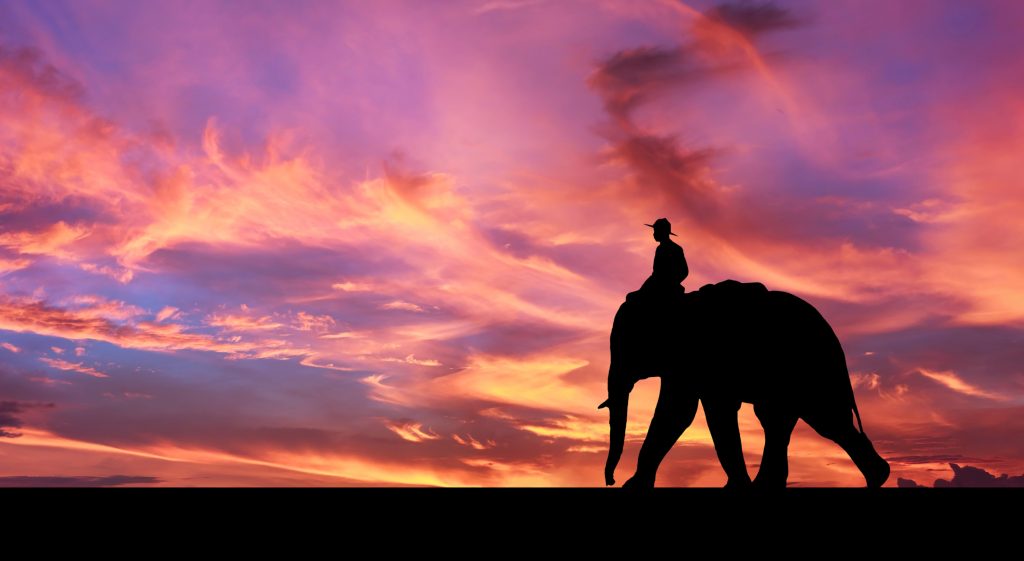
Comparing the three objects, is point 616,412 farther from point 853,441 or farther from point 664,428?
point 853,441

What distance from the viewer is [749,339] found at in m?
18.1

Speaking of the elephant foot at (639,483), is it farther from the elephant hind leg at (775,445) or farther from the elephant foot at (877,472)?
the elephant foot at (877,472)

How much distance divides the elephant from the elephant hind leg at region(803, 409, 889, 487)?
2 centimetres

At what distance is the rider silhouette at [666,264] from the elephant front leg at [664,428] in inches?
69.5

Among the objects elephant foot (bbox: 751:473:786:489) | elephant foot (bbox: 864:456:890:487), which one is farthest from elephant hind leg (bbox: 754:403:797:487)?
elephant foot (bbox: 864:456:890:487)

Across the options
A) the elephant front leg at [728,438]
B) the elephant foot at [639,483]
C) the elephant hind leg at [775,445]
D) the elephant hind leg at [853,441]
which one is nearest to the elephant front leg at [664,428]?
the elephant foot at [639,483]

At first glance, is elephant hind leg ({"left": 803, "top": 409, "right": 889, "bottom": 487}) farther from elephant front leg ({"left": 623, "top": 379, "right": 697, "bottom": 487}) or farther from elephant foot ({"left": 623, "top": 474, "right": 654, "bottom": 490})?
elephant foot ({"left": 623, "top": 474, "right": 654, "bottom": 490})

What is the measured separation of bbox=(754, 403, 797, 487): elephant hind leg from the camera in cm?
1759

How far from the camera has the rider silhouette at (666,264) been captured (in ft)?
61.1

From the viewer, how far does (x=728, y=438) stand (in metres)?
18.0
